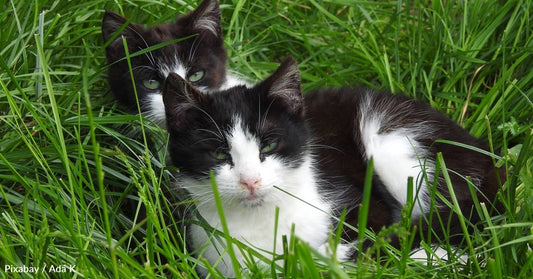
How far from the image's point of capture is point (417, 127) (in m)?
3.10

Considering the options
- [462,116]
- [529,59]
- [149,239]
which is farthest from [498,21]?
[149,239]

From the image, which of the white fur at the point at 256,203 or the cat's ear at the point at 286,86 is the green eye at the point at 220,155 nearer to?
the white fur at the point at 256,203

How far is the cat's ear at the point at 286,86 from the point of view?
2.54 metres

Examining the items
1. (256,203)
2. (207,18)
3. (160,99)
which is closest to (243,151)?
(256,203)

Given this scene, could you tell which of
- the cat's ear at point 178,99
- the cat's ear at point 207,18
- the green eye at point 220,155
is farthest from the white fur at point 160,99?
the green eye at point 220,155

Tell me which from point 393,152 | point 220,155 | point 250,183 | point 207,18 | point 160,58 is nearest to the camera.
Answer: point 250,183

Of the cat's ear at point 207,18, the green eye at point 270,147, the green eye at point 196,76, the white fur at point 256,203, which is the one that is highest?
the cat's ear at point 207,18

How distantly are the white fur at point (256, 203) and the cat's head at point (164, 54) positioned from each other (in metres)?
0.70

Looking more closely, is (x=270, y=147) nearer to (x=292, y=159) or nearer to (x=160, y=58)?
(x=292, y=159)

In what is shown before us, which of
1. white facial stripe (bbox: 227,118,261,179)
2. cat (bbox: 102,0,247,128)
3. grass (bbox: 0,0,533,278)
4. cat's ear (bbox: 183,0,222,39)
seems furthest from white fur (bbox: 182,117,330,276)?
cat's ear (bbox: 183,0,222,39)

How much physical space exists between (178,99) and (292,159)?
1.53ft

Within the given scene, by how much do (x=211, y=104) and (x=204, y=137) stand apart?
0.13 m

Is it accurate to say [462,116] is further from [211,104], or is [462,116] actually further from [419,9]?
[211,104]

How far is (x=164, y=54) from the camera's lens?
316cm
